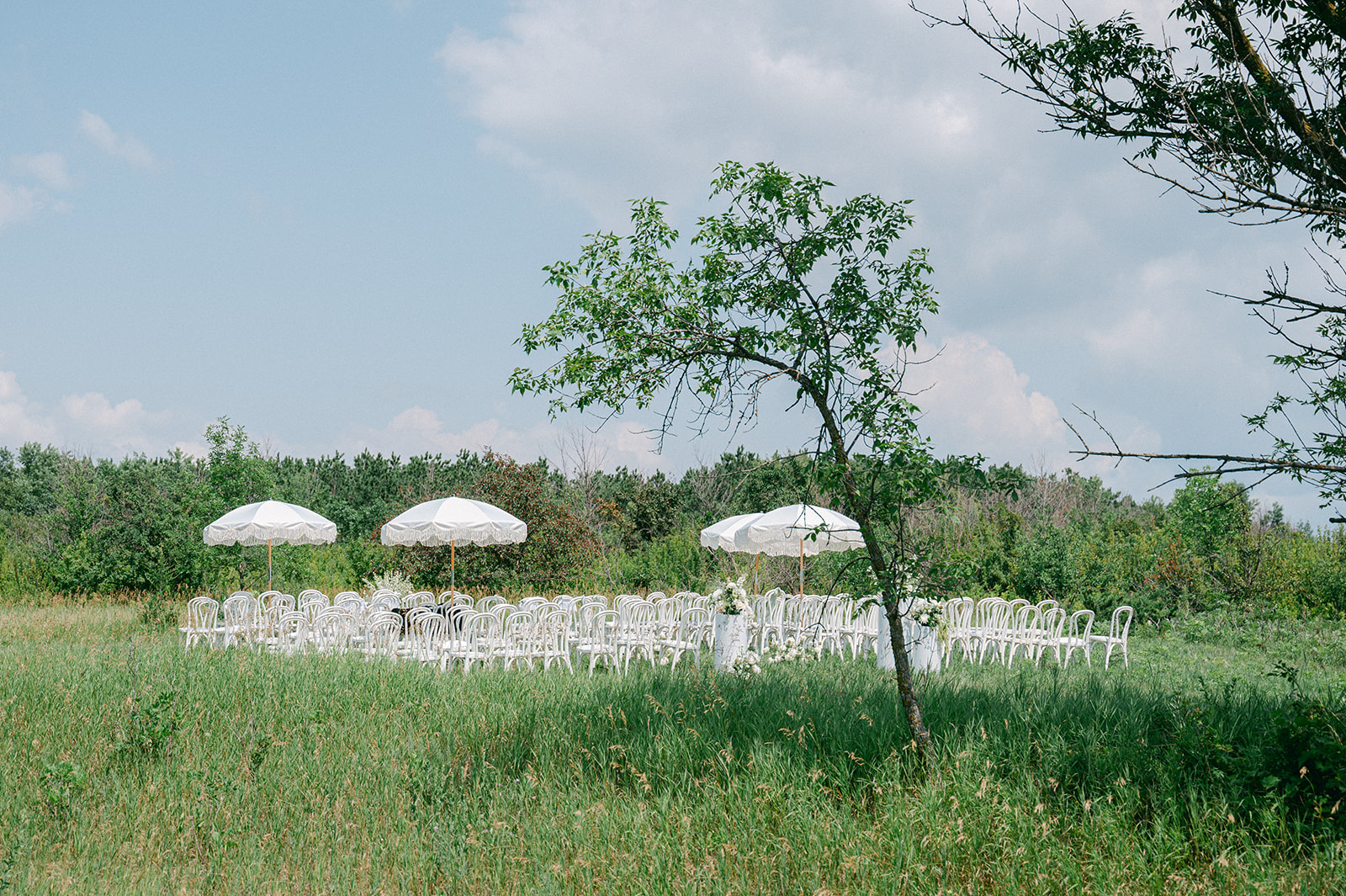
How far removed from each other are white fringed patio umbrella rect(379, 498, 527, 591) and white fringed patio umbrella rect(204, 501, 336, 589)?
4.14 feet

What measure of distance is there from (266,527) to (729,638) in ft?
23.6

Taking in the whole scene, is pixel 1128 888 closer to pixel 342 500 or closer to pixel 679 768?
pixel 679 768

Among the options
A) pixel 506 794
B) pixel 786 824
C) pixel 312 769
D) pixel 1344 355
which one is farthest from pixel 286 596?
pixel 1344 355

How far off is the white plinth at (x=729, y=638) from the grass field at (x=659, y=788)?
2.01 metres

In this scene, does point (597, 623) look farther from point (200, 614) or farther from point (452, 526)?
point (200, 614)

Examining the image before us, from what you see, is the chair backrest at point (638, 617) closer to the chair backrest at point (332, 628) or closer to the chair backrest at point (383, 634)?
the chair backrest at point (383, 634)

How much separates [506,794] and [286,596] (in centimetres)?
749

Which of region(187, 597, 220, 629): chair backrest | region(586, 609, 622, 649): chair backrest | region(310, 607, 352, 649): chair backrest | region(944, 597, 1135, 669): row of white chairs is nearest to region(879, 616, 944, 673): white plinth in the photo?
region(944, 597, 1135, 669): row of white chairs

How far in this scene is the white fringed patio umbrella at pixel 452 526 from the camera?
12.0 metres

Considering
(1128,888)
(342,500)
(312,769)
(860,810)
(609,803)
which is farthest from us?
(342,500)

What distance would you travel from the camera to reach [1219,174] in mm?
4582

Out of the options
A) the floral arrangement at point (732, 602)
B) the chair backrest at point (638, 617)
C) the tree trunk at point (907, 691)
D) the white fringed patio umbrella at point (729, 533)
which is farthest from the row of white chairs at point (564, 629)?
the tree trunk at point (907, 691)

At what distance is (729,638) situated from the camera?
9367 mm

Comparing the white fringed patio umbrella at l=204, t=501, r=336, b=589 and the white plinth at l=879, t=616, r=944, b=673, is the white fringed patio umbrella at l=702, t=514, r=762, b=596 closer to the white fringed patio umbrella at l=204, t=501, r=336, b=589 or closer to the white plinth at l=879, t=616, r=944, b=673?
the white plinth at l=879, t=616, r=944, b=673
